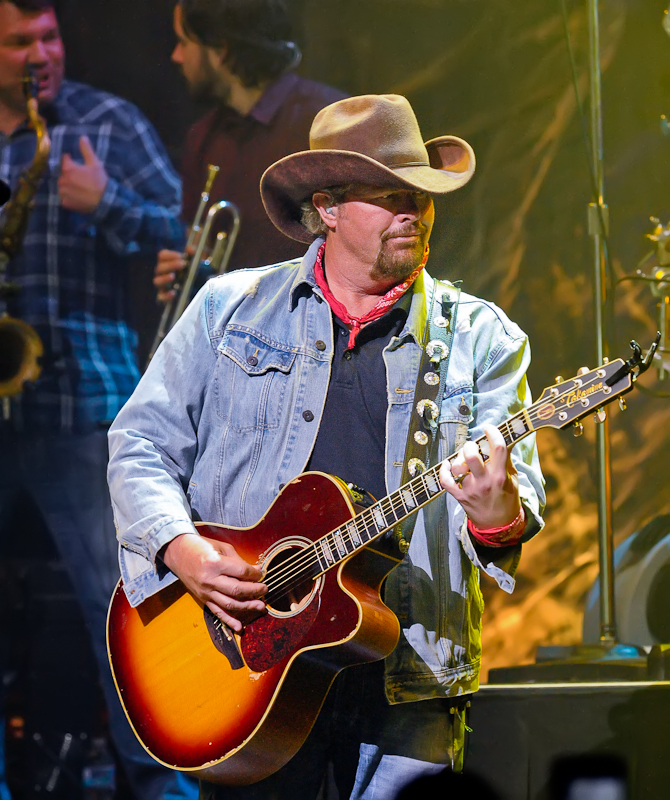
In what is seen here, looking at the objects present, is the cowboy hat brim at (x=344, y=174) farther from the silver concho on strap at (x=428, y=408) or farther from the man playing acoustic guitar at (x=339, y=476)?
the silver concho on strap at (x=428, y=408)

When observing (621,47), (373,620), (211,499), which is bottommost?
(373,620)

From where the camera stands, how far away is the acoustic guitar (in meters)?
1.90

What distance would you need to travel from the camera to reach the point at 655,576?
10.9 feet

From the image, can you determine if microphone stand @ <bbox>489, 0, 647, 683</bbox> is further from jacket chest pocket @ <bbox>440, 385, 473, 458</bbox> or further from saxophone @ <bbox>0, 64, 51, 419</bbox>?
saxophone @ <bbox>0, 64, 51, 419</bbox>

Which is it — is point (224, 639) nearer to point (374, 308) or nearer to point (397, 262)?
point (374, 308)

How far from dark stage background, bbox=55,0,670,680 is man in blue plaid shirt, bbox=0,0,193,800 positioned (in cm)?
14

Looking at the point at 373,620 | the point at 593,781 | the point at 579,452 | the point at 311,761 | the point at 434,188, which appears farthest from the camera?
the point at 579,452

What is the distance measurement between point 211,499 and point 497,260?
179 centimetres

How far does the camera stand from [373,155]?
2316 millimetres

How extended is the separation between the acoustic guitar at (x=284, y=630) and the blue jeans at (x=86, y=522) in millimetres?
1288

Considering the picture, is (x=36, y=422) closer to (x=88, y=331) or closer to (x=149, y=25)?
(x=88, y=331)

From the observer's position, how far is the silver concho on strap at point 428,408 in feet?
7.14

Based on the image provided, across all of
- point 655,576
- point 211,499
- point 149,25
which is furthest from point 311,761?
point 149,25

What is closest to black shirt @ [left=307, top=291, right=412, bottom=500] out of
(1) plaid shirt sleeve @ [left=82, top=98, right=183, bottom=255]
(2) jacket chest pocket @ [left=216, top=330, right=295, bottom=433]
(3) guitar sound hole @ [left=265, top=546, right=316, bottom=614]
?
(2) jacket chest pocket @ [left=216, top=330, right=295, bottom=433]
